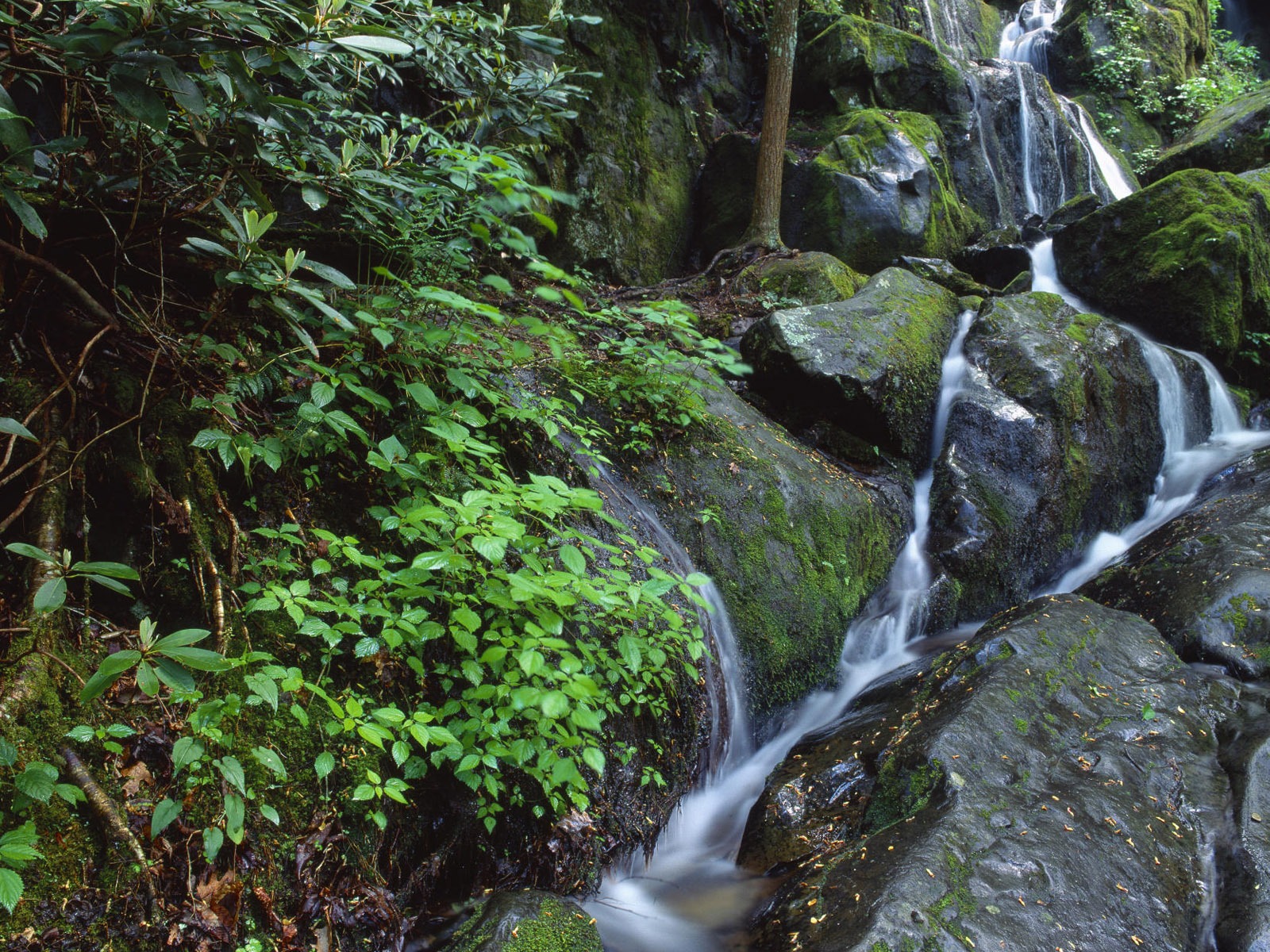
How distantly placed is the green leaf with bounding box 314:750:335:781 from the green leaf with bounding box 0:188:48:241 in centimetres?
164

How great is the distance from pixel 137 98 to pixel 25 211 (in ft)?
1.53

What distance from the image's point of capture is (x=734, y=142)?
10734 millimetres

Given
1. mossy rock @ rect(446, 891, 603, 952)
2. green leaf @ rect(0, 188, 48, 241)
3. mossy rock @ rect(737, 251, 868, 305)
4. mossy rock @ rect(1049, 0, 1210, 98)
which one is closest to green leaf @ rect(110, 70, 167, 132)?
green leaf @ rect(0, 188, 48, 241)

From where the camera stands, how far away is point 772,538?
488 cm

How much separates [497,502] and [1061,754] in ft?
9.53

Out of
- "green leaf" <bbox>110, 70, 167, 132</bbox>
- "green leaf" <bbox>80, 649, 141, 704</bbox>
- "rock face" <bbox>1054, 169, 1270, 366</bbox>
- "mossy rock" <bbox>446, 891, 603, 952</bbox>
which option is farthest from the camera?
"rock face" <bbox>1054, 169, 1270, 366</bbox>

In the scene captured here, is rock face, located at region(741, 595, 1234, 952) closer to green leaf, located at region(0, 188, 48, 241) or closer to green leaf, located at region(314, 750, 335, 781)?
green leaf, located at region(314, 750, 335, 781)

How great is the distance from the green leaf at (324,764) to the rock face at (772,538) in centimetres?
263

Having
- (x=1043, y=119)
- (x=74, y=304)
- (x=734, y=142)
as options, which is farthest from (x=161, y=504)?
(x=1043, y=119)

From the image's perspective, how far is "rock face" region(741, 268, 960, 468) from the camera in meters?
6.16

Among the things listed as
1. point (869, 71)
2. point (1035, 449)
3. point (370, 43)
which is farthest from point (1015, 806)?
point (869, 71)

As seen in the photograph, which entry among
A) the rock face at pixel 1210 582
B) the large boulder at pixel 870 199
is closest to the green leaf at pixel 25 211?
the rock face at pixel 1210 582

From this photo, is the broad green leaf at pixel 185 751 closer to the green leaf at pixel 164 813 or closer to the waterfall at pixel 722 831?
the green leaf at pixel 164 813

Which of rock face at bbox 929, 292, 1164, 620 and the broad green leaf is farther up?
rock face at bbox 929, 292, 1164, 620
